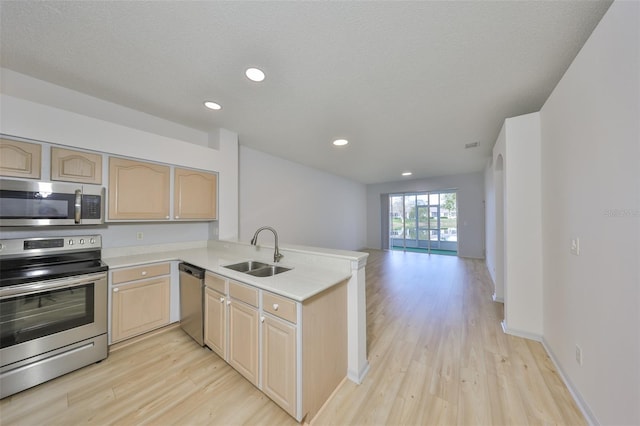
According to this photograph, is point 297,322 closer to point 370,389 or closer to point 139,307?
point 370,389

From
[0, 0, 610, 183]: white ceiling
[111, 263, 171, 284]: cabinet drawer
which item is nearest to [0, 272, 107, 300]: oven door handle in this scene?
[111, 263, 171, 284]: cabinet drawer

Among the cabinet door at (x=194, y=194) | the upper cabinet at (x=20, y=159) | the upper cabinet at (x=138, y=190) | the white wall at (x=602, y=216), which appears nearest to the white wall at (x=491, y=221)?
the white wall at (x=602, y=216)

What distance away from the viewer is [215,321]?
1942 mm

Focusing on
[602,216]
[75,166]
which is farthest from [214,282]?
[602,216]

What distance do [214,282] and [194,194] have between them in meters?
1.48

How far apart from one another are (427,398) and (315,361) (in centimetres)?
90

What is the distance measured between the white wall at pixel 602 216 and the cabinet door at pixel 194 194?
12.1ft

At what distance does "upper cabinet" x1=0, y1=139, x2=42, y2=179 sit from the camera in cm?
172

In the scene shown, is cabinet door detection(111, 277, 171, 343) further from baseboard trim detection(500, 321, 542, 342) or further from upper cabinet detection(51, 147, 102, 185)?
baseboard trim detection(500, 321, 542, 342)

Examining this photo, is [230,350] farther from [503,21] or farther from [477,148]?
[477,148]

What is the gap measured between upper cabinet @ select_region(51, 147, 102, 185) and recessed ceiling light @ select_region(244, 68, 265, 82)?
175cm

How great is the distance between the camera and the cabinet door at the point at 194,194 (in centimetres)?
273

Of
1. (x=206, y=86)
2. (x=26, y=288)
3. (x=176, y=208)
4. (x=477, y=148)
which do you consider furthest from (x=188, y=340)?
(x=477, y=148)

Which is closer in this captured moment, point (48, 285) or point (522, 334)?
point (48, 285)
